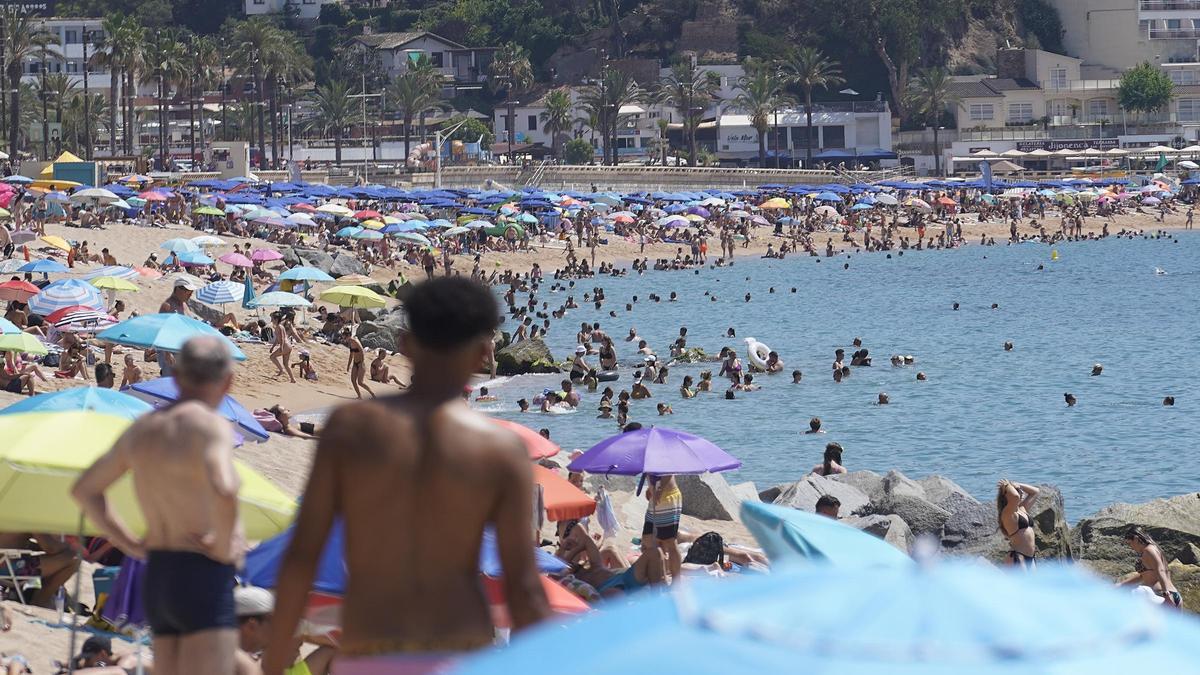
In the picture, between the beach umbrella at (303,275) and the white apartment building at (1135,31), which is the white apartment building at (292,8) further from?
the beach umbrella at (303,275)

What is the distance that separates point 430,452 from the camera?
3.65 meters

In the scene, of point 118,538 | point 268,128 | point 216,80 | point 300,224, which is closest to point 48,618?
point 118,538

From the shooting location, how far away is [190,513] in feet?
14.9

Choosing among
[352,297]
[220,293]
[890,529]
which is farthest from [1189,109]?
[890,529]

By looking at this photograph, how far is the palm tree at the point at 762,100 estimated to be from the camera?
97688 millimetres

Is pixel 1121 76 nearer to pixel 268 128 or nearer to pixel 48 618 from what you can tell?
pixel 268 128

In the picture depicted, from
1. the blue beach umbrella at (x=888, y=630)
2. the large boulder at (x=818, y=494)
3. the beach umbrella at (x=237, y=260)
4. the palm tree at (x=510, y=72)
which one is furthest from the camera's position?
the palm tree at (x=510, y=72)

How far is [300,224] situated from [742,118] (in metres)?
58.6

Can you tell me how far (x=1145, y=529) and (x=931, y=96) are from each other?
A: 9229cm

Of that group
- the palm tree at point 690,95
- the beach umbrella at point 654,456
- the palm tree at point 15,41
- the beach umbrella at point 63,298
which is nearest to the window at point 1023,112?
the palm tree at point 690,95

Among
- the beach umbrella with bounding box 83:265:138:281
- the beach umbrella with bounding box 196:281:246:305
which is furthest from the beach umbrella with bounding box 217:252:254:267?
the beach umbrella with bounding box 196:281:246:305

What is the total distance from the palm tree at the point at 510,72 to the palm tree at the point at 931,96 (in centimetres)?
2580

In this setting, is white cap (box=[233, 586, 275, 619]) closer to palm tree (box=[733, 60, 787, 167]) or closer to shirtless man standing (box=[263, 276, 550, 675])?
shirtless man standing (box=[263, 276, 550, 675])

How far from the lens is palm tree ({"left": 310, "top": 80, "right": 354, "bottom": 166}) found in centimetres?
9224
